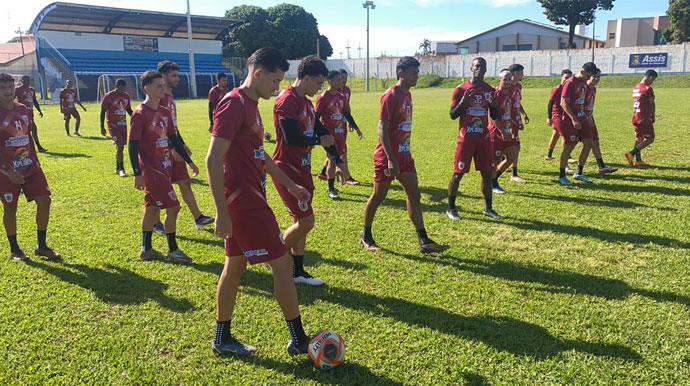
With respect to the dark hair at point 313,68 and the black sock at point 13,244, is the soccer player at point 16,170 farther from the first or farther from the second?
the dark hair at point 313,68

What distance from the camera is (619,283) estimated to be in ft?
16.0

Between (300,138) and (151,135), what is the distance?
229 centimetres

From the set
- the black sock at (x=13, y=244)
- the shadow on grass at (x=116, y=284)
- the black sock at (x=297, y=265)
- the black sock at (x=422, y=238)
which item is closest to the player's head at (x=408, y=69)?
the black sock at (x=422, y=238)

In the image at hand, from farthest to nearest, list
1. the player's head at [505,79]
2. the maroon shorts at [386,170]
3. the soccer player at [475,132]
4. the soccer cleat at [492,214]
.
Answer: the player's head at [505,79]
the soccer cleat at [492,214]
the soccer player at [475,132]
the maroon shorts at [386,170]

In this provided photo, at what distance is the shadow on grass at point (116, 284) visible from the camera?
4.63 m

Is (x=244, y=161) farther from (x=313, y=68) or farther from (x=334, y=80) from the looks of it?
(x=334, y=80)

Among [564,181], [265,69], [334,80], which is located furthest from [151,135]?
[564,181]

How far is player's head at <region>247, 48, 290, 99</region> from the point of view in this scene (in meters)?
3.37

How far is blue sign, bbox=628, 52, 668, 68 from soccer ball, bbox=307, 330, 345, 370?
54423mm

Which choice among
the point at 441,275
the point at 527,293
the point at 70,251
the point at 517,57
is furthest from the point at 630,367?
the point at 517,57

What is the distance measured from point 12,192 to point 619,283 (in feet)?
22.6

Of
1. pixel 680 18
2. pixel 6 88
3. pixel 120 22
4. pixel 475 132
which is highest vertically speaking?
pixel 680 18

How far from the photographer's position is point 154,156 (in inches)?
221

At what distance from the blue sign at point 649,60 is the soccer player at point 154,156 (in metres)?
53.5
